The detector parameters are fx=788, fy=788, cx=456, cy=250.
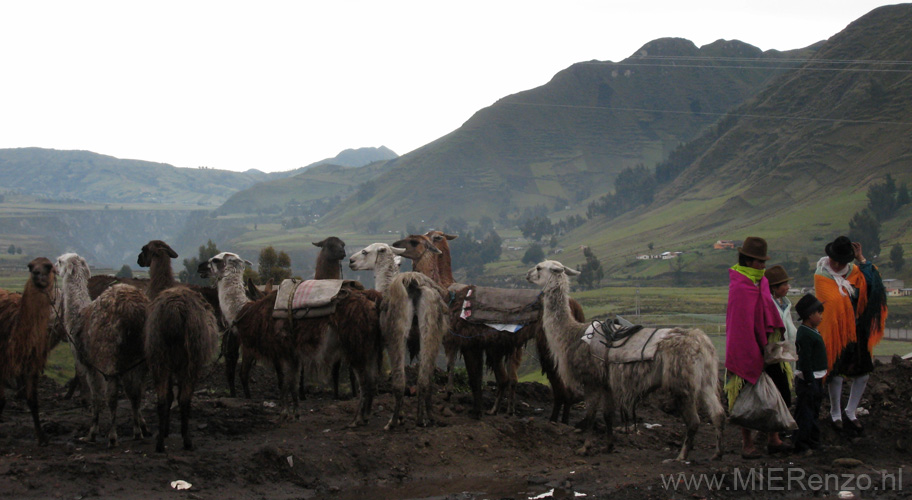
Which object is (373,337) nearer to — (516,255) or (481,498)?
(481,498)

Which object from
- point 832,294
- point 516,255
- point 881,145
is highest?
point 881,145

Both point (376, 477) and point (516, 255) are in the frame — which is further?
point (516, 255)

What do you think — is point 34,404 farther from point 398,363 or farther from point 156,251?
point 398,363

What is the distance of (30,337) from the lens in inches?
372

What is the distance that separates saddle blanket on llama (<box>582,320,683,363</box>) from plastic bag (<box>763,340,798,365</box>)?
3.23ft

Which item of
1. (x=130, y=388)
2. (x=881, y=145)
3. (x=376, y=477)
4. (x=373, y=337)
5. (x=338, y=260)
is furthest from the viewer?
(x=881, y=145)

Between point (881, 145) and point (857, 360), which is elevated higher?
point (881, 145)

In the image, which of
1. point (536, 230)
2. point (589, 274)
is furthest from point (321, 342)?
point (536, 230)

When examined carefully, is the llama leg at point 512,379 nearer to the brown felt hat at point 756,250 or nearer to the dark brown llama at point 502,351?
the dark brown llama at point 502,351

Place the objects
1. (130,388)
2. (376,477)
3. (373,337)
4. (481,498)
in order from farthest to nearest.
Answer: (373,337) → (130,388) → (376,477) → (481,498)

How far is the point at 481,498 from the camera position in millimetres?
8164

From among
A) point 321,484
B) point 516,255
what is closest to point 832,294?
point 321,484

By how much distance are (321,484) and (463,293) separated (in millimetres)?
4483

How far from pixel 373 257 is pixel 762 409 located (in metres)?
6.26
